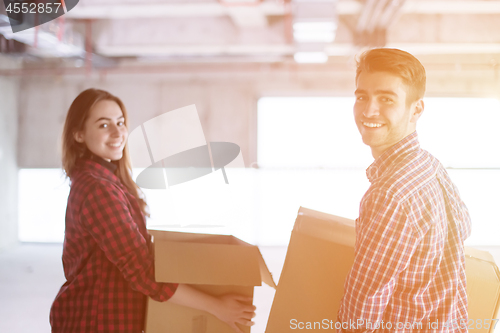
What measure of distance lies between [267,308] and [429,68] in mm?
3567

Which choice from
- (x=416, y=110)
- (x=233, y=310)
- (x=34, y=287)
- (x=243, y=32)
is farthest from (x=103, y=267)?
(x=243, y=32)

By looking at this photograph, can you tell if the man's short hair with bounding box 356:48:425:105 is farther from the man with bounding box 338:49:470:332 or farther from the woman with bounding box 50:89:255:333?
the woman with bounding box 50:89:255:333

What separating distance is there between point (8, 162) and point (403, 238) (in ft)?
19.7

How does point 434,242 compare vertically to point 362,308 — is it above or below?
above

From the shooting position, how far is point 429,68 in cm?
476

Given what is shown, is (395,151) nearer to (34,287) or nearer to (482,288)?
(482,288)

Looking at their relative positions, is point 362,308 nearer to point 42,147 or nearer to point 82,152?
point 82,152

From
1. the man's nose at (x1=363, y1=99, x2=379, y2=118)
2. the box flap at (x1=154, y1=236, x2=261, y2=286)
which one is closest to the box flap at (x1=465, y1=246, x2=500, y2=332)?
the man's nose at (x1=363, y1=99, x2=379, y2=118)

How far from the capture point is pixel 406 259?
859 millimetres

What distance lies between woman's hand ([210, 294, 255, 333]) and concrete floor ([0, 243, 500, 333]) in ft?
6.16

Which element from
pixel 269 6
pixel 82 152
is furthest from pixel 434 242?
pixel 269 6

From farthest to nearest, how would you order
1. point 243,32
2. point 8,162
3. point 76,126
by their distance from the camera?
point 8,162
point 243,32
point 76,126

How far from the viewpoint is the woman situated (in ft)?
3.53

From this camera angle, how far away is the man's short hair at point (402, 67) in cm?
100
